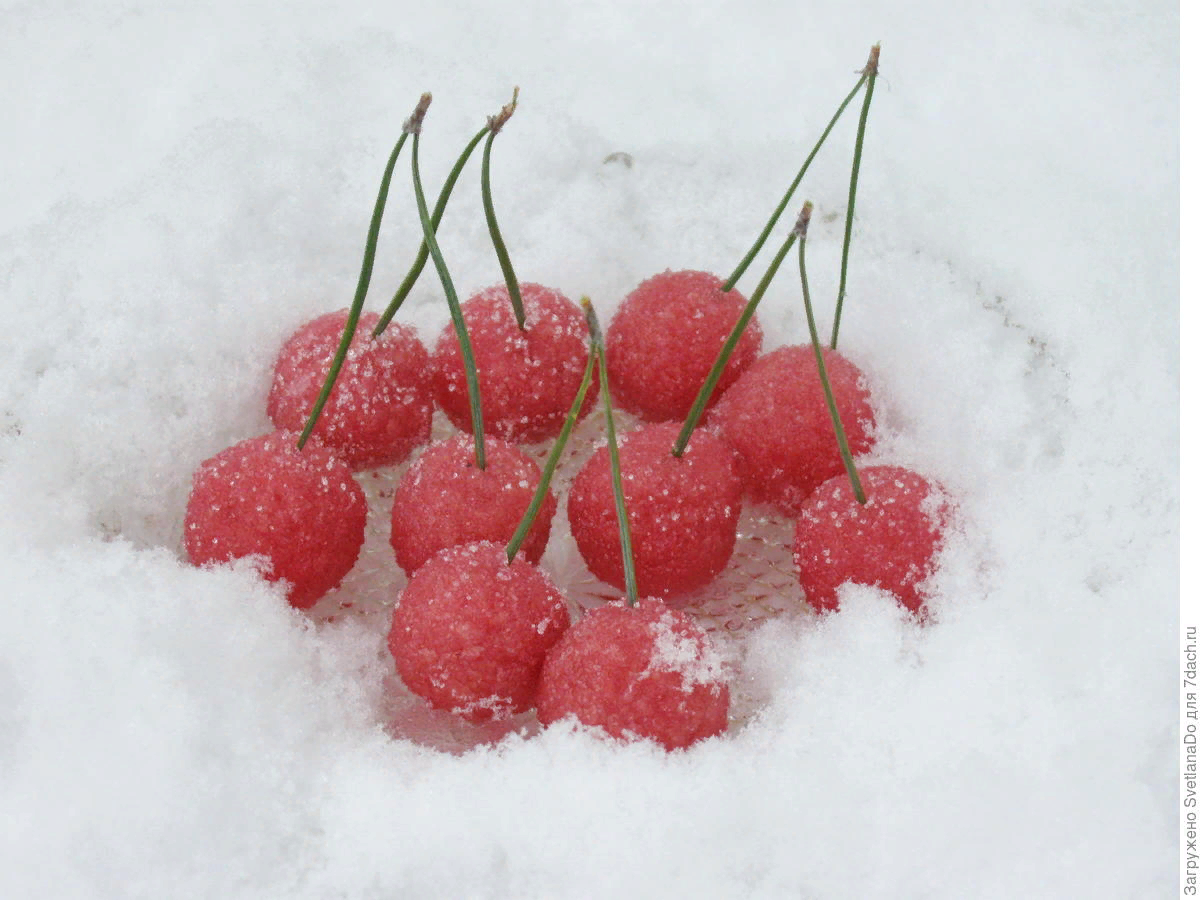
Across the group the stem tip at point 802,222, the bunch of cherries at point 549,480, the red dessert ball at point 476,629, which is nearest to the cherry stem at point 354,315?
the bunch of cherries at point 549,480

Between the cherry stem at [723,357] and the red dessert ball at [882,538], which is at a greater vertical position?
Answer: the cherry stem at [723,357]

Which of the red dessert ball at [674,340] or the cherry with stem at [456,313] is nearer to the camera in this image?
the cherry with stem at [456,313]

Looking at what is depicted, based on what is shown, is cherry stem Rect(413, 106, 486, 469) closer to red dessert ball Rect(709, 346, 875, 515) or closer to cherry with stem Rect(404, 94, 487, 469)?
cherry with stem Rect(404, 94, 487, 469)

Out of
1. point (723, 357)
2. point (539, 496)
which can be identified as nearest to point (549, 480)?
point (539, 496)

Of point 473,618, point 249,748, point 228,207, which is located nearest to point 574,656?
point 473,618

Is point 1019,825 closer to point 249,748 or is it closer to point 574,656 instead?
point 574,656

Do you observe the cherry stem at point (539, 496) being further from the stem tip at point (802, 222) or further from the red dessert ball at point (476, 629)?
the stem tip at point (802, 222)

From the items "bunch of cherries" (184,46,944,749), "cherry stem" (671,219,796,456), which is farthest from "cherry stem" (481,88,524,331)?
"cherry stem" (671,219,796,456)
